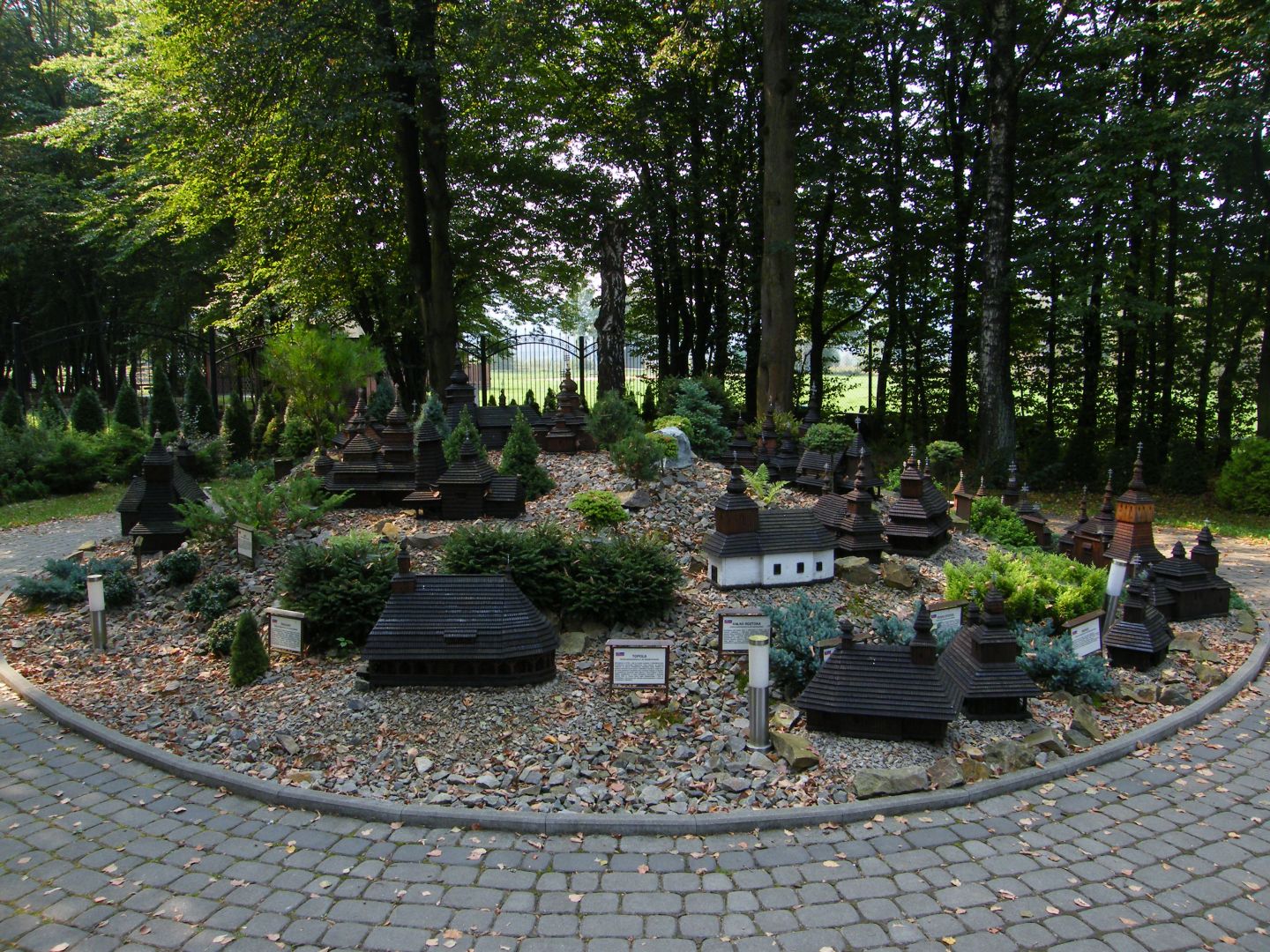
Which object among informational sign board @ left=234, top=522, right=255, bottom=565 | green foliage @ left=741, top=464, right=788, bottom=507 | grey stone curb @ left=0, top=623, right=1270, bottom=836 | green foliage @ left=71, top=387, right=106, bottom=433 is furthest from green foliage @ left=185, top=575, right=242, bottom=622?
green foliage @ left=71, top=387, right=106, bottom=433

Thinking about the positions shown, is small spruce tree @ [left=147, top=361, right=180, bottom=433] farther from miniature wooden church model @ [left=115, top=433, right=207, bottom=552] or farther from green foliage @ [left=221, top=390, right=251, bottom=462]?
miniature wooden church model @ [left=115, top=433, right=207, bottom=552]

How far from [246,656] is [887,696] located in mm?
5611

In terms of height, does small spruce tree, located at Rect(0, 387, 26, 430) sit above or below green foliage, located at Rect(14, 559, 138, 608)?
above

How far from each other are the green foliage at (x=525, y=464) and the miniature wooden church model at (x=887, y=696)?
566cm

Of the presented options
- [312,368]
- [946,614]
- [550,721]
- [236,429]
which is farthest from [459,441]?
[236,429]

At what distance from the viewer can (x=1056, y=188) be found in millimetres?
19328

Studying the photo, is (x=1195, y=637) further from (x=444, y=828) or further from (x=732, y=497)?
(x=444, y=828)

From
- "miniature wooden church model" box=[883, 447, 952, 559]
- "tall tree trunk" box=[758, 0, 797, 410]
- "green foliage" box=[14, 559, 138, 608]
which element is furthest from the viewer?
"tall tree trunk" box=[758, 0, 797, 410]

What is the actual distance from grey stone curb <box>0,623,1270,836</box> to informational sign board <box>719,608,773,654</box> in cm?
205

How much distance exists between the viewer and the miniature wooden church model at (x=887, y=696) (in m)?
6.05

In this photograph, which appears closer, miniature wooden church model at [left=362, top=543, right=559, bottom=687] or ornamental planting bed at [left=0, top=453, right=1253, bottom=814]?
ornamental planting bed at [left=0, top=453, right=1253, bottom=814]

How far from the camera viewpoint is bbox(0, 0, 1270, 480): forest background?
16562 mm

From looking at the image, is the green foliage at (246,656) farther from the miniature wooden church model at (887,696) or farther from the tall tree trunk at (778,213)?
the tall tree trunk at (778,213)

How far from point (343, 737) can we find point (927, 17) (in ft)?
67.1
